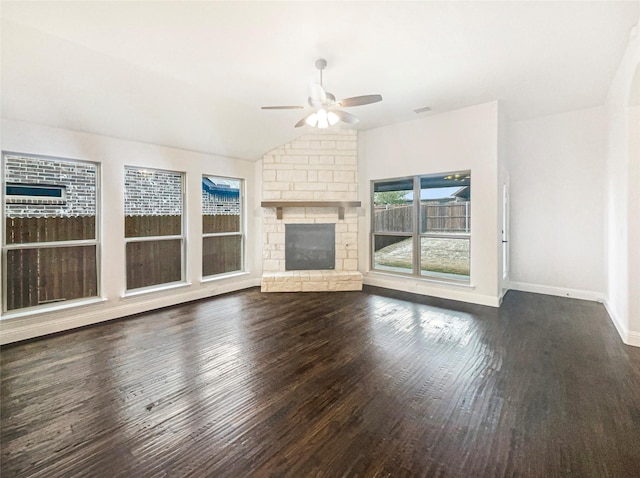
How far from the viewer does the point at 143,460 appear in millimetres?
1663

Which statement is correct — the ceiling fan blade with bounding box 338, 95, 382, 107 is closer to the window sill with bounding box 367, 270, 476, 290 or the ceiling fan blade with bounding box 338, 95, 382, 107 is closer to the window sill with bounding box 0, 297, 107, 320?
the window sill with bounding box 367, 270, 476, 290

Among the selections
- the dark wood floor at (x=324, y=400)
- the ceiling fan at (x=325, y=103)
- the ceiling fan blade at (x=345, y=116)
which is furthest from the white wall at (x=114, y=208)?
the ceiling fan blade at (x=345, y=116)

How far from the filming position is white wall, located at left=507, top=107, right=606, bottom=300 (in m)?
4.91

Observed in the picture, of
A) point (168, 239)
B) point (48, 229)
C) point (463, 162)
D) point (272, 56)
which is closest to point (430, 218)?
point (463, 162)

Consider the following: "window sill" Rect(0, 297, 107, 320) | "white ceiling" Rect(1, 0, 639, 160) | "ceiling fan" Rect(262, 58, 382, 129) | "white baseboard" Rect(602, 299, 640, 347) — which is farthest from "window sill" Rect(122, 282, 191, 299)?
"white baseboard" Rect(602, 299, 640, 347)

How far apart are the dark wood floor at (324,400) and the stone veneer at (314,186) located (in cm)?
228

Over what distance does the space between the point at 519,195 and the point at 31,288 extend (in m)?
7.86

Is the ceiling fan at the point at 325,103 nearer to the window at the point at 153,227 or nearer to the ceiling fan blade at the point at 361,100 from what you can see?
the ceiling fan blade at the point at 361,100

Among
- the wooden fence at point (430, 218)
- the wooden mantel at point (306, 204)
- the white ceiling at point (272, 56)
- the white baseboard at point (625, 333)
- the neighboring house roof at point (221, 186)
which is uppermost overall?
the white ceiling at point (272, 56)

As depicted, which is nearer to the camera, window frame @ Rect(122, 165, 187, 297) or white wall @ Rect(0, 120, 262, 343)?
white wall @ Rect(0, 120, 262, 343)

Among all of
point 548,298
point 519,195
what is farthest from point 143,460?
point 519,195

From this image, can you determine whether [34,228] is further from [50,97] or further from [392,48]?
[392,48]

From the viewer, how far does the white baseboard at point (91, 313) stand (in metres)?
3.36

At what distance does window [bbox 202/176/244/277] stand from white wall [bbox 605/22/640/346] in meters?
5.67
